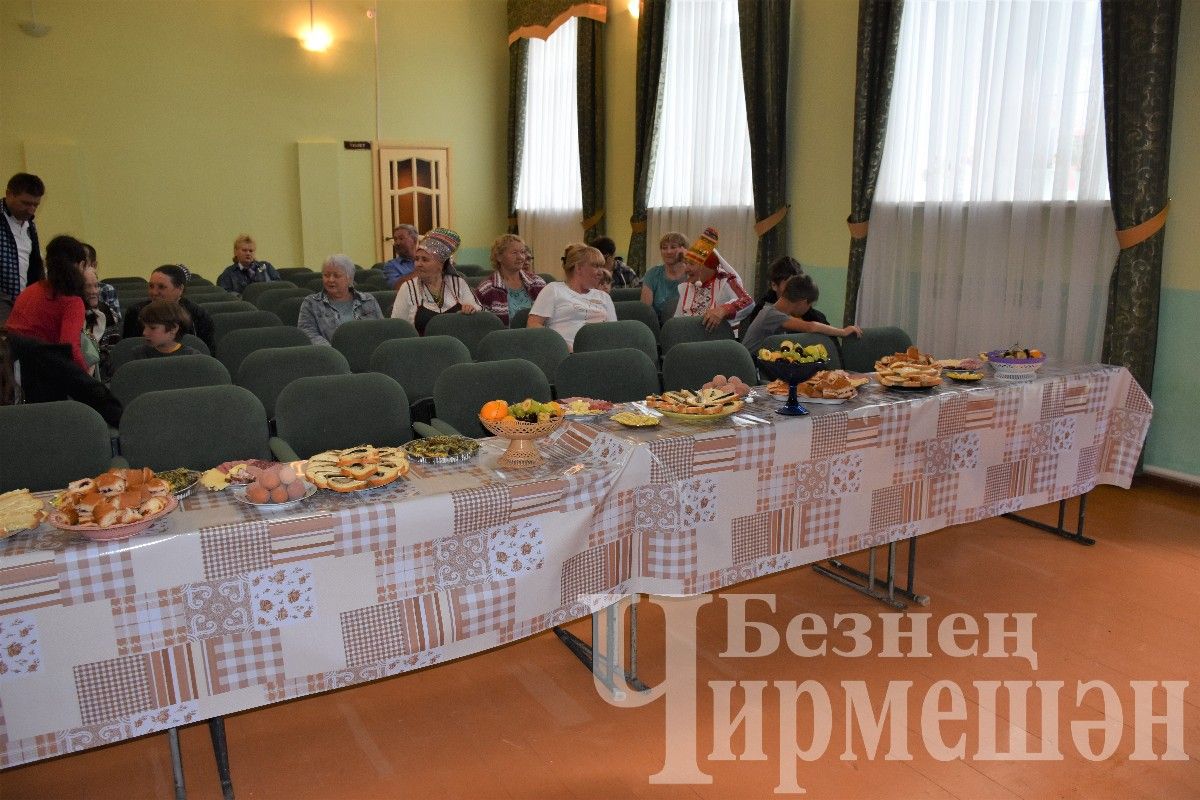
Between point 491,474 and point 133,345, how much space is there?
8.30 feet

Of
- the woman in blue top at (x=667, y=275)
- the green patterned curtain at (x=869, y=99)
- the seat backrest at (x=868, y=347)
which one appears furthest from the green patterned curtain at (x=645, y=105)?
the seat backrest at (x=868, y=347)

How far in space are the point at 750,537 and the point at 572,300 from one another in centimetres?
237

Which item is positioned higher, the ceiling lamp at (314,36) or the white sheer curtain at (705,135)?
the ceiling lamp at (314,36)

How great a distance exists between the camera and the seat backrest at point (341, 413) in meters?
3.13

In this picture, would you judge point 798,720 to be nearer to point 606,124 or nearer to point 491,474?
point 491,474

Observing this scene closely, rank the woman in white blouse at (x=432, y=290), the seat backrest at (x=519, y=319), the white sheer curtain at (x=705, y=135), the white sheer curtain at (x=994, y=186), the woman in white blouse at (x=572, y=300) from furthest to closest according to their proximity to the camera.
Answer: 1. the white sheer curtain at (x=705, y=135)
2. the seat backrest at (x=519, y=319)
3. the woman in white blouse at (x=432, y=290)
4. the white sheer curtain at (x=994, y=186)
5. the woman in white blouse at (x=572, y=300)

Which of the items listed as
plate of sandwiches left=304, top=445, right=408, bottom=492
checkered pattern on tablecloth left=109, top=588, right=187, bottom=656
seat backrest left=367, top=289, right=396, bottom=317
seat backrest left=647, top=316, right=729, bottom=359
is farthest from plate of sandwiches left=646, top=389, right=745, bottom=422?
seat backrest left=367, top=289, right=396, bottom=317

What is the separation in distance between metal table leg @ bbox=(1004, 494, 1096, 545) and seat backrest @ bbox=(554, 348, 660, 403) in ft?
6.41

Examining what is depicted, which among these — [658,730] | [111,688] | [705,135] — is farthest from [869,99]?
[111,688]

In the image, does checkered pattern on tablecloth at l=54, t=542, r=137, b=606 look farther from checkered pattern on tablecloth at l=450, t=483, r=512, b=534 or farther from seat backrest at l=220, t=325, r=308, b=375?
seat backrest at l=220, t=325, r=308, b=375

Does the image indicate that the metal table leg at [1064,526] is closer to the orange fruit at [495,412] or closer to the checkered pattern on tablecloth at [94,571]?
the orange fruit at [495,412]

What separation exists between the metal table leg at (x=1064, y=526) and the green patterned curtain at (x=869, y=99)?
2647 mm

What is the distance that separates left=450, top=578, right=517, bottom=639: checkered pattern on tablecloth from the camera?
2.25 m

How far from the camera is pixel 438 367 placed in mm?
4027
